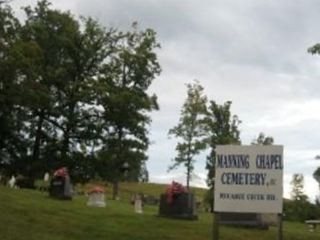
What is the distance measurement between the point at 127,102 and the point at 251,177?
1835 inches

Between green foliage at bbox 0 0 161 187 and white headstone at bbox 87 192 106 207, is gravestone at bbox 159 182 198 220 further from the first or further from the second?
green foliage at bbox 0 0 161 187

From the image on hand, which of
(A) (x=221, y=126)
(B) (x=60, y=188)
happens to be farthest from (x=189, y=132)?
(B) (x=60, y=188)

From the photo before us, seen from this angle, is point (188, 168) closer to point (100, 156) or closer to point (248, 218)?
point (100, 156)

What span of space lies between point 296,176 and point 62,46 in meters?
29.0

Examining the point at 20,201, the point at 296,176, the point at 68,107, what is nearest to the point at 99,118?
the point at 68,107

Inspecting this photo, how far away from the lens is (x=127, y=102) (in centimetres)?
5919

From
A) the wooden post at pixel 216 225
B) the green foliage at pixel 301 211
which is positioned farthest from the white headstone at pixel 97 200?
the green foliage at pixel 301 211

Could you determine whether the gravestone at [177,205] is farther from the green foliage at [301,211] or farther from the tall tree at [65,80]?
the tall tree at [65,80]

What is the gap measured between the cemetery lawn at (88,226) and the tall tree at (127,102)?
1275 inches

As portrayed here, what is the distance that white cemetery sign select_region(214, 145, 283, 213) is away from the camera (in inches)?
503

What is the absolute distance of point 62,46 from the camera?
6091cm

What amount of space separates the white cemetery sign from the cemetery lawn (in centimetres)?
692

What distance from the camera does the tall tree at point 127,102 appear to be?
5938cm

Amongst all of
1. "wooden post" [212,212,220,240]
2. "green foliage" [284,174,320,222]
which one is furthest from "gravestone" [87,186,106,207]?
"green foliage" [284,174,320,222]
